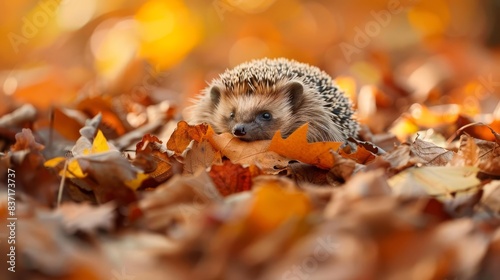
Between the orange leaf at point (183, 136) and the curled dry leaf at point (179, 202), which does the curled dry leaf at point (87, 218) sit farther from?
the orange leaf at point (183, 136)

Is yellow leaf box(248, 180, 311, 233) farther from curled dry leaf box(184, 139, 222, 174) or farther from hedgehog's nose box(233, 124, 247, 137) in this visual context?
hedgehog's nose box(233, 124, 247, 137)

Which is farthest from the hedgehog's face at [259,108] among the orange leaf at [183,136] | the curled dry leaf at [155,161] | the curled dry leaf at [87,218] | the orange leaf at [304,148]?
the curled dry leaf at [87,218]

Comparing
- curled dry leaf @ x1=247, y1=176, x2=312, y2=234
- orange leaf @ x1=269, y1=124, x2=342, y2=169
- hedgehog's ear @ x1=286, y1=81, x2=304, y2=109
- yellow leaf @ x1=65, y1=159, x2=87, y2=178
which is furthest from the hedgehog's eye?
curled dry leaf @ x1=247, y1=176, x2=312, y2=234

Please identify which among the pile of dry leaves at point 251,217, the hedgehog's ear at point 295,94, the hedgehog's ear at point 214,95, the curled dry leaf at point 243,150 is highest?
the hedgehog's ear at point 214,95

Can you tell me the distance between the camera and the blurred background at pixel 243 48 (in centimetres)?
680

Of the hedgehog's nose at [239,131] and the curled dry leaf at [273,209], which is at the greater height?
the hedgehog's nose at [239,131]

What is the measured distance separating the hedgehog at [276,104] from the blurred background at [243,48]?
1275 mm

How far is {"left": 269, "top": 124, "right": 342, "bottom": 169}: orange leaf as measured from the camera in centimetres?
313

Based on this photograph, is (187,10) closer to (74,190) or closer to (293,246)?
(74,190)

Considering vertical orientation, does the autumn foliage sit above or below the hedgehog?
below

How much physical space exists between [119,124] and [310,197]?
291 centimetres

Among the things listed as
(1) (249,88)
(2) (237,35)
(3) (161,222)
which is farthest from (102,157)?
(2) (237,35)

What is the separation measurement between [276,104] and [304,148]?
3.78 ft

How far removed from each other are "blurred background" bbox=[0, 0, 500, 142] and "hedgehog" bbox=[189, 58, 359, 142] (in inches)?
50.2
